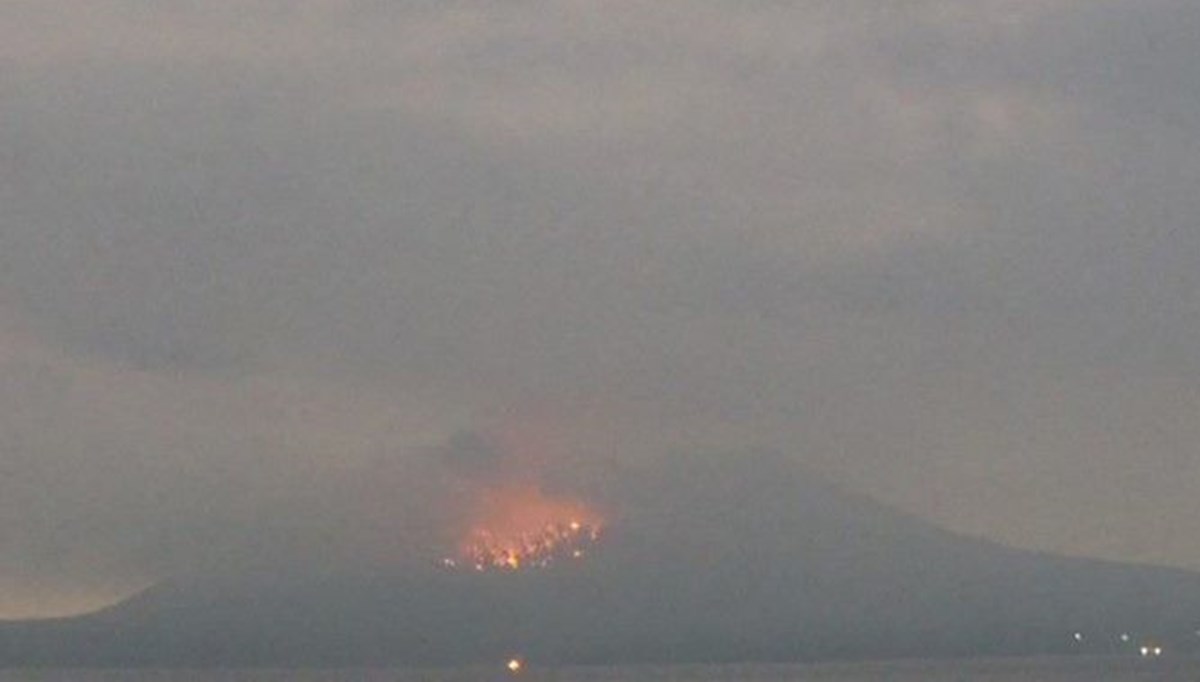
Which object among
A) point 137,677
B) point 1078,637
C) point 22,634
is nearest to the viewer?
point 137,677

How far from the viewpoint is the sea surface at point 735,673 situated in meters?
69.0

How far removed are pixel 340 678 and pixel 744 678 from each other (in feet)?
33.8

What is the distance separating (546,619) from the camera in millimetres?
85250

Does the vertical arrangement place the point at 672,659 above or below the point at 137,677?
above

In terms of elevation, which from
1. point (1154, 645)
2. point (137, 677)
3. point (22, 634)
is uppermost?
point (1154, 645)

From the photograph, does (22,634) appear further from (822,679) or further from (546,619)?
(822,679)

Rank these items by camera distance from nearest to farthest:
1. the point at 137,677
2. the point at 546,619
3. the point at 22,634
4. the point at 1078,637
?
1. the point at 137,677
2. the point at 22,634
3. the point at 546,619
4. the point at 1078,637

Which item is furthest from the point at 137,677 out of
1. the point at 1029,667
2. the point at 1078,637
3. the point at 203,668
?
the point at 1078,637

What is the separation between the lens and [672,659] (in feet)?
259

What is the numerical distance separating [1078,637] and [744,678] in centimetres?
2323

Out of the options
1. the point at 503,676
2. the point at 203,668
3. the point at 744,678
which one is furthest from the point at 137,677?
the point at 744,678

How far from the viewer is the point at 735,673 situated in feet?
237

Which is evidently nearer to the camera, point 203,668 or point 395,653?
point 203,668

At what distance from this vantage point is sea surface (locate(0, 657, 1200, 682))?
6900 centimetres
